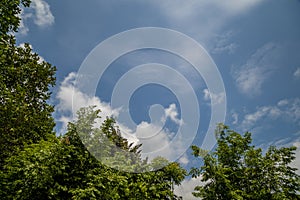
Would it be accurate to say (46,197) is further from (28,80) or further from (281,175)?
(281,175)

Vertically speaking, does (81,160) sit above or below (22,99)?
below

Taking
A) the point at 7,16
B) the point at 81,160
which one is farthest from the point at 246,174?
the point at 7,16

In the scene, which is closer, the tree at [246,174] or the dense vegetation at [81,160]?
the dense vegetation at [81,160]

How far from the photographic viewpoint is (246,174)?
16719 millimetres

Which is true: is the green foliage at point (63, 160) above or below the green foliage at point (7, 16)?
below

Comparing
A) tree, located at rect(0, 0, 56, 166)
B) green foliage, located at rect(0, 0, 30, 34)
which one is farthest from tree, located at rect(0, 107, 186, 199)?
green foliage, located at rect(0, 0, 30, 34)

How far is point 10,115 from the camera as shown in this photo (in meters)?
12.6

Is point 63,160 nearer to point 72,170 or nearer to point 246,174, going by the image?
point 72,170

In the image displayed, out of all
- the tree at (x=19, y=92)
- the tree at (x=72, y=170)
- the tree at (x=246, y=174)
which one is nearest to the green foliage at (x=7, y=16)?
the tree at (x=19, y=92)

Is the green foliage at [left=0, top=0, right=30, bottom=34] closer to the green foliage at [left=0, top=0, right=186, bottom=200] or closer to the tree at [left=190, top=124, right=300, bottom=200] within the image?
the green foliage at [left=0, top=0, right=186, bottom=200]

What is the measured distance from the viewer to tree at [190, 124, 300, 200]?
15531mm

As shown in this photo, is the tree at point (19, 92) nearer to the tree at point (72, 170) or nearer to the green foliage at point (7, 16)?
the green foliage at point (7, 16)

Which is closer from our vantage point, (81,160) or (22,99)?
(81,160)

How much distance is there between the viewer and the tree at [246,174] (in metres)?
15.5
